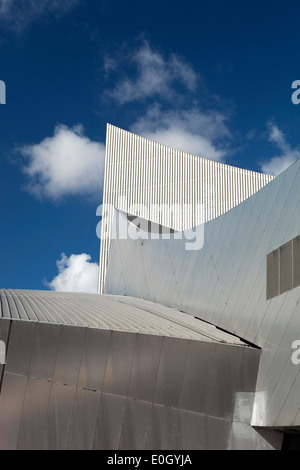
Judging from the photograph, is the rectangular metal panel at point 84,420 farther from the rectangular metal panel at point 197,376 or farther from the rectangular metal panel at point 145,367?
the rectangular metal panel at point 197,376

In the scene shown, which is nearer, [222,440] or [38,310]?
[222,440]

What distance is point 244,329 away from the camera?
1444 cm

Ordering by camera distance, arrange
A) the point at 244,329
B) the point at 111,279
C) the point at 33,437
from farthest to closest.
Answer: the point at 111,279 → the point at 244,329 → the point at 33,437

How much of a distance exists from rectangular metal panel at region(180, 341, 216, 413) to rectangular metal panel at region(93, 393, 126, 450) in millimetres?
1548

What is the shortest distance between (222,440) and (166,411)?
4.83ft

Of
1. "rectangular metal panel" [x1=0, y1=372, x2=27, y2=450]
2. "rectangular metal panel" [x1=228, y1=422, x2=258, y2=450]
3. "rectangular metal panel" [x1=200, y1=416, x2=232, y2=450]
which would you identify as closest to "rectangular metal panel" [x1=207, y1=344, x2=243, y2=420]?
"rectangular metal panel" [x1=200, y1=416, x2=232, y2=450]

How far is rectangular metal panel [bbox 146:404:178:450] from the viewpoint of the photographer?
12.2 metres

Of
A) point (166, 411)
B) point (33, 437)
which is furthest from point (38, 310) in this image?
point (166, 411)

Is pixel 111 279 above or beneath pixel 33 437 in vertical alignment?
above

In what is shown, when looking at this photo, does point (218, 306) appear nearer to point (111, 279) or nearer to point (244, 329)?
point (244, 329)

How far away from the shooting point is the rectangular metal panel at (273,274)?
41.9 feet

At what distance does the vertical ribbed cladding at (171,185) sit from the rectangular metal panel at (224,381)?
26.6 m

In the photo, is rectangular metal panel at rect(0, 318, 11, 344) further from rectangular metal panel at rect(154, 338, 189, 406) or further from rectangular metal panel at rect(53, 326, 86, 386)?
rectangular metal panel at rect(154, 338, 189, 406)

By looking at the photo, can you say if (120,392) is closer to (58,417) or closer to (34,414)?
(58,417)
